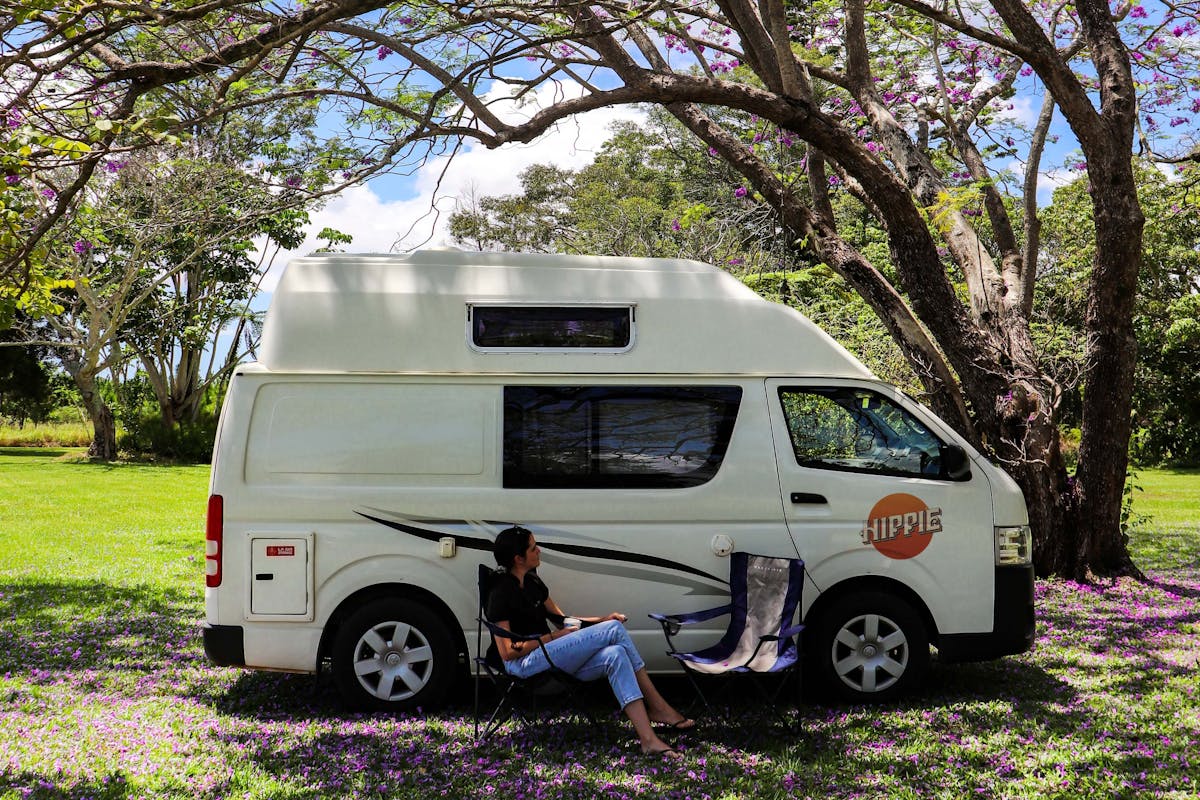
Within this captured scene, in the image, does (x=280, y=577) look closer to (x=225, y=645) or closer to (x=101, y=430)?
(x=225, y=645)

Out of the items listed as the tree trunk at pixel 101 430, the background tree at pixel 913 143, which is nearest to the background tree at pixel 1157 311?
the background tree at pixel 913 143

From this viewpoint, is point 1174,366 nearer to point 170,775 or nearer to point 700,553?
point 700,553

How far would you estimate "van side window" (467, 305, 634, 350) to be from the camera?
20.0 ft

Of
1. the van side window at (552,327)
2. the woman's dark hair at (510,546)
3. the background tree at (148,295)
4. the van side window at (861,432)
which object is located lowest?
the woman's dark hair at (510,546)

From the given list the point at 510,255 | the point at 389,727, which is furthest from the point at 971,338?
the point at 389,727

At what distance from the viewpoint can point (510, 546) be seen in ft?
18.3

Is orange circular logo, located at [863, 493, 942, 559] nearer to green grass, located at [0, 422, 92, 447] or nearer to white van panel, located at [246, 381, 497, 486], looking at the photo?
white van panel, located at [246, 381, 497, 486]

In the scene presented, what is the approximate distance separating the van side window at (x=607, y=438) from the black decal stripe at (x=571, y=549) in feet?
1.12

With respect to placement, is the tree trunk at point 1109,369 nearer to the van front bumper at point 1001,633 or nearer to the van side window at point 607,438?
the van front bumper at point 1001,633

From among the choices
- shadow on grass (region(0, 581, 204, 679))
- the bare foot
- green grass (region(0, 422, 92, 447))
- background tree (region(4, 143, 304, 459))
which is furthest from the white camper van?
green grass (region(0, 422, 92, 447))

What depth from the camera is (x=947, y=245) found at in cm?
1080

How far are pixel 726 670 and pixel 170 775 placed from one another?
2.64m

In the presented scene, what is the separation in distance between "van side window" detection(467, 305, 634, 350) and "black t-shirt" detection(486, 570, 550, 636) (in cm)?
134

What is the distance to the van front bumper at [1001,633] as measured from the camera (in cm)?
614
